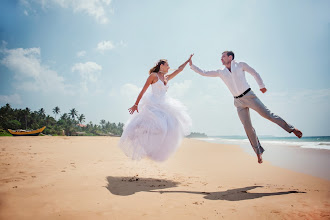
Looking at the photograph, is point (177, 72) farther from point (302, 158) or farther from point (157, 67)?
point (302, 158)

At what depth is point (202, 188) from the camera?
12.4ft

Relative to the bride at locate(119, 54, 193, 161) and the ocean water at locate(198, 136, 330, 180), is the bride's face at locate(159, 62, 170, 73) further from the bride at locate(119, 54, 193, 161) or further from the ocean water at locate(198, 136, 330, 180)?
the ocean water at locate(198, 136, 330, 180)

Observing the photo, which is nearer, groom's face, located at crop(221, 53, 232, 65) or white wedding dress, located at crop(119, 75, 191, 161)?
white wedding dress, located at crop(119, 75, 191, 161)

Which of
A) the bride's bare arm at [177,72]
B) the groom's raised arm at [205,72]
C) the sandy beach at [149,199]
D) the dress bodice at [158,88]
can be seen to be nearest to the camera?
the sandy beach at [149,199]

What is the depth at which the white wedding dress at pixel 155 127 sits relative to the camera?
441cm

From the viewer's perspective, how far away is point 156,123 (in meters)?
4.56

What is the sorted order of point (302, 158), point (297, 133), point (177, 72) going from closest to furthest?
point (297, 133) < point (177, 72) < point (302, 158)

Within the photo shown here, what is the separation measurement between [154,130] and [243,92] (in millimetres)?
2402

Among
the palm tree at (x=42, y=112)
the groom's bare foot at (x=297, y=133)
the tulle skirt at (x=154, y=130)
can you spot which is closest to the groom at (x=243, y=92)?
the groom's bare foot at (x=297, y=133)

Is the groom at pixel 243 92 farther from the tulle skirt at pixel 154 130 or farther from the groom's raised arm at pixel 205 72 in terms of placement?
the tulle skirt at pixel 154 130


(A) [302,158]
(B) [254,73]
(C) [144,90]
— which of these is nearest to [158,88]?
(C) [144,90]

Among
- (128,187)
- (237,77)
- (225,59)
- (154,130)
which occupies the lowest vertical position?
(128,187)

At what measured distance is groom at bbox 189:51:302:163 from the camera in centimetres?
475

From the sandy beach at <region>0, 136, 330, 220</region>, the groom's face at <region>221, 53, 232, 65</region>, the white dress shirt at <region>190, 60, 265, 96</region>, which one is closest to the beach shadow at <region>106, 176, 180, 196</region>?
the sandy beach at <region>0, 136, 330, 220</region>
